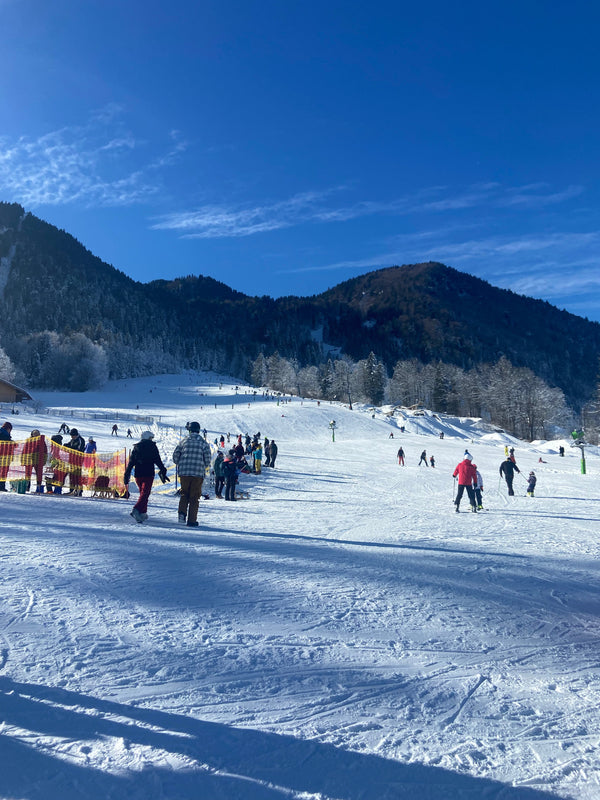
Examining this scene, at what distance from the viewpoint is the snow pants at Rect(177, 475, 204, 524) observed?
8.52 metres

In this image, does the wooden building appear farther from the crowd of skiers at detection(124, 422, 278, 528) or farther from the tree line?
the crowd of skiers at detection(124, 422, 278, 528)

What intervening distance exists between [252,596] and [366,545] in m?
3.43

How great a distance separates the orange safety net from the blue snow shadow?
10.2 metres

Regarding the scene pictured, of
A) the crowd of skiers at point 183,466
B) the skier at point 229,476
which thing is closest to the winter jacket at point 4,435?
the crowd of skiers at point 183,466

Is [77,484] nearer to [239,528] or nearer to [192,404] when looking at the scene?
[239,528]

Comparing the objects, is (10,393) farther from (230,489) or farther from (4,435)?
(230,489)

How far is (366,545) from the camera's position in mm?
7867

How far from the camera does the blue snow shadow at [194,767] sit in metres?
2.15

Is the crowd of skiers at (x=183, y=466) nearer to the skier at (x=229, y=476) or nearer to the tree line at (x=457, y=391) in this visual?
the skier at (x=229, y=476)

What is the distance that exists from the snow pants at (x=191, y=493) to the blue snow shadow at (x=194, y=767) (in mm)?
5825

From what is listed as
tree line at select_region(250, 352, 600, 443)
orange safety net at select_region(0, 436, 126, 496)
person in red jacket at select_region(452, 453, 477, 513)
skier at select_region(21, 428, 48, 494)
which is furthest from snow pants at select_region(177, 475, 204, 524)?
tree line at select_region(250, 352, 600, 443)

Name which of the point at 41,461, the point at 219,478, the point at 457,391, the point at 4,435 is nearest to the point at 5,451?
the point at 4,435

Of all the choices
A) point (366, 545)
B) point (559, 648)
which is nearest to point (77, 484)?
point (366, 545)

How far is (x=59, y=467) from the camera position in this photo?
13.1 meters
